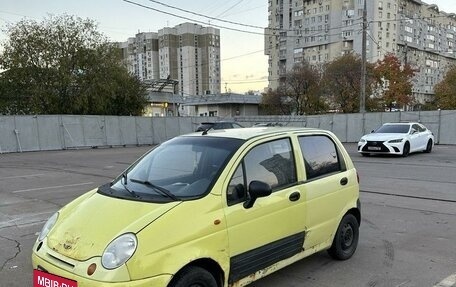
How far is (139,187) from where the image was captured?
383 centimetres

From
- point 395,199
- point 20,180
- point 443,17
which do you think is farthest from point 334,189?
point 443,17

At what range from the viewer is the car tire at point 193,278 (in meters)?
3.11

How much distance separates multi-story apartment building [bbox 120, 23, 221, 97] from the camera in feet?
185

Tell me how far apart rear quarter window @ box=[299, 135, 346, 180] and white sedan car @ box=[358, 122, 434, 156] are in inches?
522

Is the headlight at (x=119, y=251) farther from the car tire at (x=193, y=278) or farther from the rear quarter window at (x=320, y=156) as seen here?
the rear quarter window at (x=320, y=156)

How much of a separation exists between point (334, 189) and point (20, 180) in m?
10.4

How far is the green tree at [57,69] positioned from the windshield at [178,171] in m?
28.6

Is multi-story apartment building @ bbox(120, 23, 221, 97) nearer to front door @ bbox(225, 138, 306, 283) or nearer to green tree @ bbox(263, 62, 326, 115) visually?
green tree @ bbox(263, 62, 326, 115)

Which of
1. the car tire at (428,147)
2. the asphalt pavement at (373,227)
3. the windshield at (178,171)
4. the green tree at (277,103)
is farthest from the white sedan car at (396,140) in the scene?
the green tree at (277,103)

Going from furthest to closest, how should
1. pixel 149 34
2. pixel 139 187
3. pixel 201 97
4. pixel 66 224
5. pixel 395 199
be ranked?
pixel 201 97, pixel 149 34, pixel 395 199, pixel 139 187, pixel 66 224

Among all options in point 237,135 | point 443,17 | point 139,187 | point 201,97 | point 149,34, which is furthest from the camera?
point 443,17

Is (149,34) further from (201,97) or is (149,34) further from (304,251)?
(304,251)

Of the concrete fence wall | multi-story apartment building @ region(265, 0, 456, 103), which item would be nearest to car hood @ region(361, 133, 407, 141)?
the concrete fence wall

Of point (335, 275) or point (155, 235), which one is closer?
point (155, 235)
